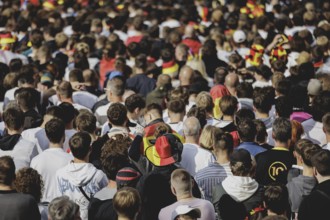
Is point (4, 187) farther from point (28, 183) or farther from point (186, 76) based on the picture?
point (186, 76)

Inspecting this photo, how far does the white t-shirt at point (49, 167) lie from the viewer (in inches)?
314

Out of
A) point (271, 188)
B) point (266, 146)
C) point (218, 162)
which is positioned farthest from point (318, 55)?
point (271, 188)

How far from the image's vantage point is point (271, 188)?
6844mm

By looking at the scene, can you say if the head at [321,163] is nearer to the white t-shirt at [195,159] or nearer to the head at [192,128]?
the white t-shirt at [195,159]

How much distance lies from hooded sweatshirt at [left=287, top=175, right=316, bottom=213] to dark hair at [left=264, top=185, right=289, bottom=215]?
369 millimetres

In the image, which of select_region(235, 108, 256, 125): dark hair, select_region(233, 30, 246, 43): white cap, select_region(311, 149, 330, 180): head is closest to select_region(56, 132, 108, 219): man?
select_region(311, 149, 330, 180): head

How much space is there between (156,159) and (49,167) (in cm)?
121

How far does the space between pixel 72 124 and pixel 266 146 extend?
2.48 m

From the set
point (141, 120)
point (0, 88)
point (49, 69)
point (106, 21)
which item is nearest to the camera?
point (141, 120)

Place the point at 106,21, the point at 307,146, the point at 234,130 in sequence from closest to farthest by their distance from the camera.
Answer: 1. the point at 307,146
2. the point at 234,130
3. the point at 106,21

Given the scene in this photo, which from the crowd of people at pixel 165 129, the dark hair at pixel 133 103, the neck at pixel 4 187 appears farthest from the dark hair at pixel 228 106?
the neck at pixel 4 187

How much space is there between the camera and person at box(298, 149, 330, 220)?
666 cm

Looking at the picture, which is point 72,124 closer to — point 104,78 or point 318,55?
point 104,78

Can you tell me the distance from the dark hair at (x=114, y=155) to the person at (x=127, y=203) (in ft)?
2.56
